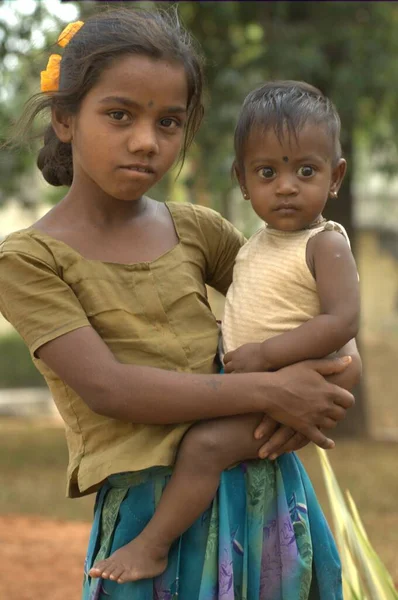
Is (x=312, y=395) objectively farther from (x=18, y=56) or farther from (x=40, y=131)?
(x=18, y=56)

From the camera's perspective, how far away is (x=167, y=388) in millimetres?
2088

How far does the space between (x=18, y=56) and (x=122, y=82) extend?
6947 mm

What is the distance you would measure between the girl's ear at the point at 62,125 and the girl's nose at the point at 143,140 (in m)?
0.21

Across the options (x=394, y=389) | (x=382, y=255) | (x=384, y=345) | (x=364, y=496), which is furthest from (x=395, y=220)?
(x=364, y=496)

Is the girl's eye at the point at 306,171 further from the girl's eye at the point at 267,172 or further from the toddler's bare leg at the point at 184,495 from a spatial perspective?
the toddler's bare leg at the point at 184,495

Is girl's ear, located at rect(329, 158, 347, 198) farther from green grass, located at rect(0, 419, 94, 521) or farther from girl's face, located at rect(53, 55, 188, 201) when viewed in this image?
green grass, located at rect(0, 419, 94, 521)

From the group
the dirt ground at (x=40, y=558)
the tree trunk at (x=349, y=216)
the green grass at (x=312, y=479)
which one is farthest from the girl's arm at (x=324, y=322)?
the tree trunk at (x=349, y=216)

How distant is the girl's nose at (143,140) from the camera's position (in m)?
2.11

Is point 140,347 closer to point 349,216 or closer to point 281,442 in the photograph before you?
point 281,442

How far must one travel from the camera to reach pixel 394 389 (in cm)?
1480

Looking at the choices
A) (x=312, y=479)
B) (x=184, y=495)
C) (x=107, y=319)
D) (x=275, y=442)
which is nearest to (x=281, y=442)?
(x=275, y=442)

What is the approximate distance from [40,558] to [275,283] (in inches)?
182

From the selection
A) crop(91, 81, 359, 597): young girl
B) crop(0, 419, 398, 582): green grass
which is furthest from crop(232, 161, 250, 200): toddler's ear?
crop(0, 419, 398, 582): green grass

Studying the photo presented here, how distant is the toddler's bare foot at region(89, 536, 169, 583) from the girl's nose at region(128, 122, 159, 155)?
79cm
